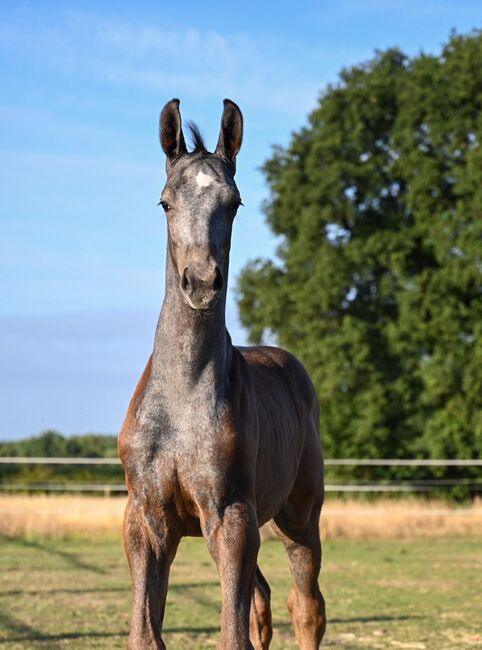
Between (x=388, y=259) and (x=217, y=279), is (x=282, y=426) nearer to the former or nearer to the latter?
(x=217, y=279)

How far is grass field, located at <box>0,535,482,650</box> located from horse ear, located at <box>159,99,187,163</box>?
4.45 meters

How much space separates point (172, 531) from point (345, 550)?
13.8m

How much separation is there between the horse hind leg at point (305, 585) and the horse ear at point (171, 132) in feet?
7.72

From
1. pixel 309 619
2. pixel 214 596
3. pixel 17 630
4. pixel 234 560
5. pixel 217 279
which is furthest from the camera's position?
pixel 214 596

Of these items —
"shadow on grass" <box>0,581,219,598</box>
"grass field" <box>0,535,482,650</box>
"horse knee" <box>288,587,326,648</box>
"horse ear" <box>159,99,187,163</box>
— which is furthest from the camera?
"shadow on grass" <box>0,581,219,598</box>

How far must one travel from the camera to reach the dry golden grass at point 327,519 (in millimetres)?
19000

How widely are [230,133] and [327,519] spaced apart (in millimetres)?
16210

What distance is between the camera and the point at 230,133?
16.1 feet

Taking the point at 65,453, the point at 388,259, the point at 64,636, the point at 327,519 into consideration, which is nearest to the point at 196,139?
the point at 64,636

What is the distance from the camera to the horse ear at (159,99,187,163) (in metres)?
4.80

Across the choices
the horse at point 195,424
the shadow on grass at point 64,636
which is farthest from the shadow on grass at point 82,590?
the horse at point 195,424

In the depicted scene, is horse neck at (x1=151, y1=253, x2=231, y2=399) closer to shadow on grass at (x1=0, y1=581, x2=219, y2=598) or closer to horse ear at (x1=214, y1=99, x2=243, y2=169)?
horse ear at (x1=214, y1=99, x2=243, y2=169)

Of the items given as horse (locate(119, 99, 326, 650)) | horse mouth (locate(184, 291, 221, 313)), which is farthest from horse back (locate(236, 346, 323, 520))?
horse mouth (locate(184, 291, 221, 313))

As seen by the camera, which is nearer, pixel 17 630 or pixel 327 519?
pixel 17 630
